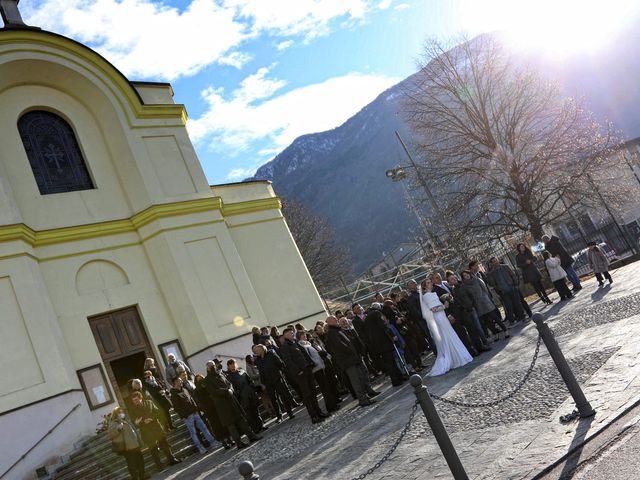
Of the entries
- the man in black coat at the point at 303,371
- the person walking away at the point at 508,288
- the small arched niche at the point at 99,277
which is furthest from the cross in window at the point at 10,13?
the person walking away at the point at 508,288

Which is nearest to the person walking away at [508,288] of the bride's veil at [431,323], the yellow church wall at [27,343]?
the bride's veil at [431,323]

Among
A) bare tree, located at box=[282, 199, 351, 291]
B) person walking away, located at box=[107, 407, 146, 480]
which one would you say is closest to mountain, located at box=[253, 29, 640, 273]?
bare tree, located at box=[282, 199, 351, 291]

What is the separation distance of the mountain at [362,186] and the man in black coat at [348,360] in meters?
86.5

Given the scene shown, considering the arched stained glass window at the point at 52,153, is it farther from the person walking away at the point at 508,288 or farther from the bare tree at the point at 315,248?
the bare tree at the point at 315,248

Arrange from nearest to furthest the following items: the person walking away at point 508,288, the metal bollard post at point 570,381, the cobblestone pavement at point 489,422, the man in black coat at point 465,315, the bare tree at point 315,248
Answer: the cobblestone pavement at point 489,422 < the metal bollard post at point 570,381 < the man in black coat at point 465,315 < the person walking away at point 508,288 < the bare tree at point 315,248

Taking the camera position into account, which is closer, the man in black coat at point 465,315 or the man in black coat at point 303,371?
the man in black coat at point 303,371

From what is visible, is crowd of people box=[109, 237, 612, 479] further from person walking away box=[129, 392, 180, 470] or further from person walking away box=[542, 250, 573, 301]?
person walking away box=[542, 250, 573, 301]

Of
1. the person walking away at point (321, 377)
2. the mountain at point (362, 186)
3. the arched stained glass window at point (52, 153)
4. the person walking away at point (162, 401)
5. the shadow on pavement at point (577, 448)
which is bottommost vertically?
the shadow on pavement at point (577, 448)

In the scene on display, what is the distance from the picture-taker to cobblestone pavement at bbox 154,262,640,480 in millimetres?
5574

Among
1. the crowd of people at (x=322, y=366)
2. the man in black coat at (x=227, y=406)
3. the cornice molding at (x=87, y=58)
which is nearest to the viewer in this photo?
the crowd of people at (x=322, y=366)

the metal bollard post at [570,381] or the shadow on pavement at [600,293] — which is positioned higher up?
the metal bollard post at [570,381]

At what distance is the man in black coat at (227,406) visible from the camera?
11023 mm

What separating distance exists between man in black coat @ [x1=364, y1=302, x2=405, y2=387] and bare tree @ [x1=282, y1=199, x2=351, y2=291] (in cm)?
3168

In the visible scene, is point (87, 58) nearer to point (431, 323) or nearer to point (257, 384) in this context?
point (257, 384)
